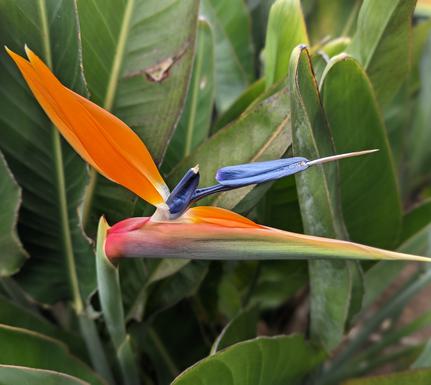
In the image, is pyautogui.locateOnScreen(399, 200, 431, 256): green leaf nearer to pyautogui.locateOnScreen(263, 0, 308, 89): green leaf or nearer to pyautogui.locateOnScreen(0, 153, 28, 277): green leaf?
pyautogui.locateOnScreen(263, 0, 308, 89): green leaf

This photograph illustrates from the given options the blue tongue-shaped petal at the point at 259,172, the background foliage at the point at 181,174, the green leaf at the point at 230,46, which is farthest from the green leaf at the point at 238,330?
the green leaf at the point at 230,46

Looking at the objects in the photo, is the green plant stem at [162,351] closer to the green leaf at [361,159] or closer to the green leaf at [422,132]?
the green leaf at [361,159]

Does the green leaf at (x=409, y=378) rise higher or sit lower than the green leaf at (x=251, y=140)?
lower

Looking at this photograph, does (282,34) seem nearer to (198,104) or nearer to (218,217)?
(198,104)

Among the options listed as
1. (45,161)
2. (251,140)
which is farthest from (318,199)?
(45,161)

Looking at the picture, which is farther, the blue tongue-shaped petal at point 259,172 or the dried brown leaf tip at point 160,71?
the dried brown leaf tip at point 160,71

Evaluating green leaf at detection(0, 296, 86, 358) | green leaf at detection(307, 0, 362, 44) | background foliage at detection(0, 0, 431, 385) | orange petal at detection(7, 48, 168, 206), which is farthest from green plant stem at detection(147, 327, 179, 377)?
green leaf at detection(307, 0, 362, 44)

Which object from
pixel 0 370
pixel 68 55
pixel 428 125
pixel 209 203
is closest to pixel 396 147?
pixel 428 125

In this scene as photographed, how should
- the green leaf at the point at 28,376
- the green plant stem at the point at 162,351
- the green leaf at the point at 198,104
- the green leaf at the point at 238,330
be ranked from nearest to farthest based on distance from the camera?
1. the green leaf at the point at 28,376
2. the green leaf at the point at 238,330
3. the green leaf at the point at 198,104
4. the green plant stem at the point at 162,351
